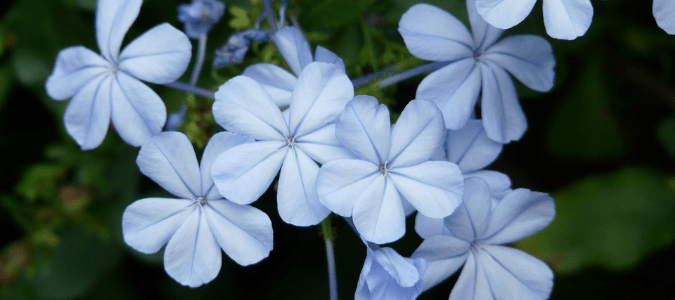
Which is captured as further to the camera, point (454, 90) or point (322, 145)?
point (454, 90)

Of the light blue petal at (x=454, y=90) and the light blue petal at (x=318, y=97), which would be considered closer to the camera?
the light blue petal at (x=318, y=97)

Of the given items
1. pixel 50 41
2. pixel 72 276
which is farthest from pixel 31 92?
pixel 72 276

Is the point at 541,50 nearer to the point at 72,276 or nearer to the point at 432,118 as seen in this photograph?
the point at 432,118

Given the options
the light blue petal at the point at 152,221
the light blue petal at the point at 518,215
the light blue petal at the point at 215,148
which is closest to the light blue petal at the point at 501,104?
the light blue petal at the point at 518,215

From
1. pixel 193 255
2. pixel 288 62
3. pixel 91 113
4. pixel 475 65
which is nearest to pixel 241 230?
pixel 193 255

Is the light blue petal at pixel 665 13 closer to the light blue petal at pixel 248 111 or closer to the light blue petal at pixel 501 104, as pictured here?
the light blue petal at pixel 501 104

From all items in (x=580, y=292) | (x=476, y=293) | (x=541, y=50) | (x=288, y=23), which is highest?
(x=288, y=23)

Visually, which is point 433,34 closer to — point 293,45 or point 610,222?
point 293,45
